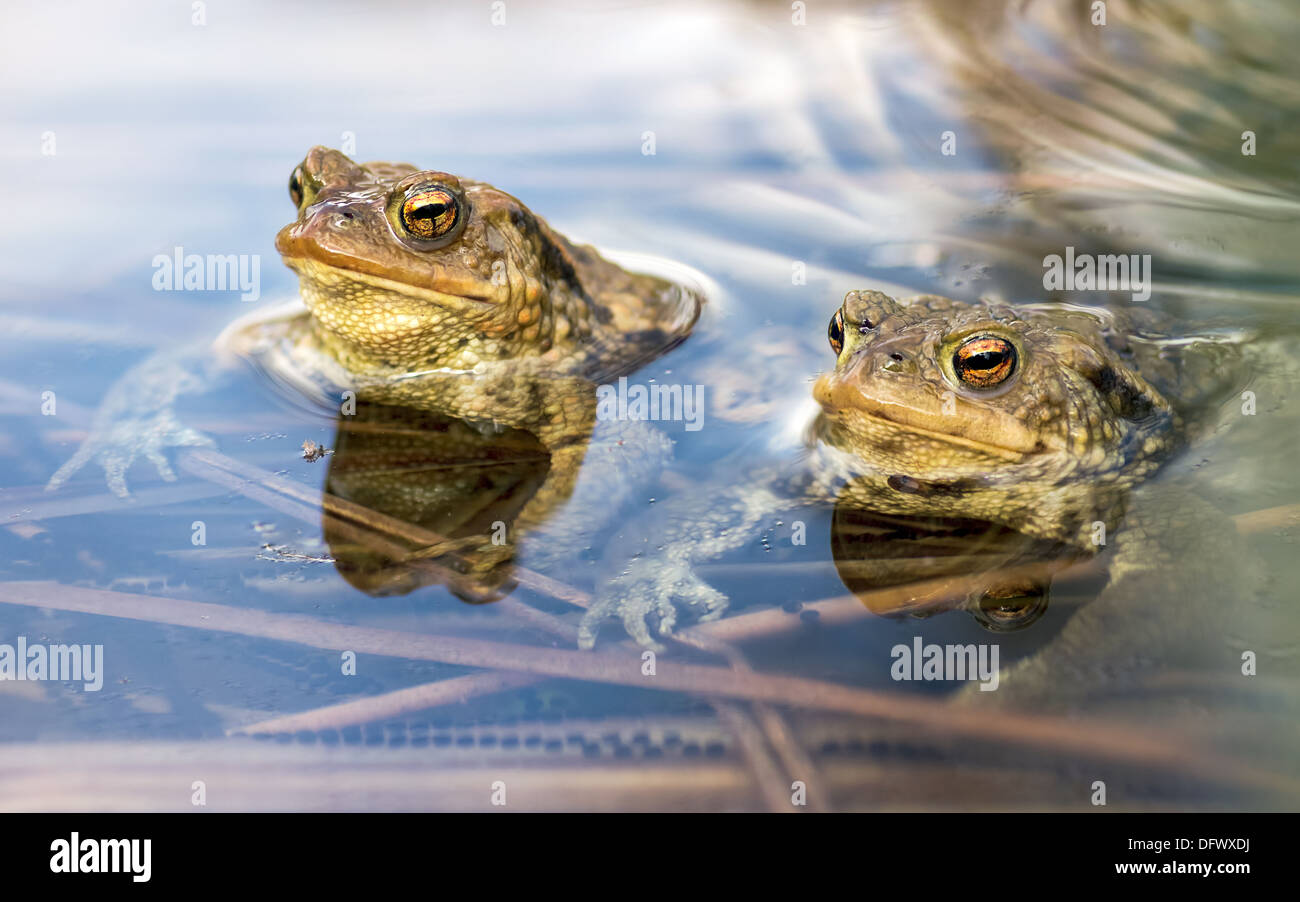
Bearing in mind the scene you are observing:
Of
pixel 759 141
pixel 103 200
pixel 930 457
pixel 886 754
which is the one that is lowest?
pixel 886 754

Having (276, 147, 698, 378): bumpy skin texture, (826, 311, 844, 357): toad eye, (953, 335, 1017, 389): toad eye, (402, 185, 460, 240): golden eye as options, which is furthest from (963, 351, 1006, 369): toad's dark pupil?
(402, 185, 460, 240): golden eye

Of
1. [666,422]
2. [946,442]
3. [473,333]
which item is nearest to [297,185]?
[473,333]

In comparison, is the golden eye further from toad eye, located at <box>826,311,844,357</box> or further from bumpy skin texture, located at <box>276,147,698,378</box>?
toad eye, located at <box>826,311,844,357</box>

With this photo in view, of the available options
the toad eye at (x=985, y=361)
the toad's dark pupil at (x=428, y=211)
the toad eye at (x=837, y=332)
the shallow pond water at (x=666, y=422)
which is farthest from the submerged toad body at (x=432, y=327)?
the toad eye at (x=985, y=361)

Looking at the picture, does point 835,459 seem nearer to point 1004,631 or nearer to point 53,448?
point 1004,631

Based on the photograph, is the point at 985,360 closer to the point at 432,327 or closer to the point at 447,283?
the point at 447,283
